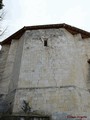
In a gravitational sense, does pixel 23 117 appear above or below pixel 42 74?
below

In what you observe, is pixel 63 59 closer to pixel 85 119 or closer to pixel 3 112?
pixel 85 119

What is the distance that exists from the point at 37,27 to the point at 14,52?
2.51m

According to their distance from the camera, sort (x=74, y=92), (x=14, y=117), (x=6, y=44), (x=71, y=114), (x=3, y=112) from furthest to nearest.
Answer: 1. (x=6, y=44)
2. (x=3, y=112)
3. (x=74, y=92)
4. (x=71, y=114)
5. (x=14, y=117)

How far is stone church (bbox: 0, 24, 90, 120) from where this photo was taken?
33.4 feet

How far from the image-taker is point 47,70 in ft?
37.3

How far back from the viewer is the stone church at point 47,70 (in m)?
10.2

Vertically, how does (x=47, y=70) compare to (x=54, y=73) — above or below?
above

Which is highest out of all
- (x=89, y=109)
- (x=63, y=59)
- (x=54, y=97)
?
(x=63, y=59)

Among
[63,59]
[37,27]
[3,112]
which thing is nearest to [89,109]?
[63,59]

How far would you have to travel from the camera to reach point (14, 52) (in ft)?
45.3

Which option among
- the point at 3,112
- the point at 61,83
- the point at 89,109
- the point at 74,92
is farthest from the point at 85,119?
the point at 3,112

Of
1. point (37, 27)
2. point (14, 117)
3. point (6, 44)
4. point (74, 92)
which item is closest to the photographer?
point (14, 117)

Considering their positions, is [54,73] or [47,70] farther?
[47,70]

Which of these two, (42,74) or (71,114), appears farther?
(42,74)
